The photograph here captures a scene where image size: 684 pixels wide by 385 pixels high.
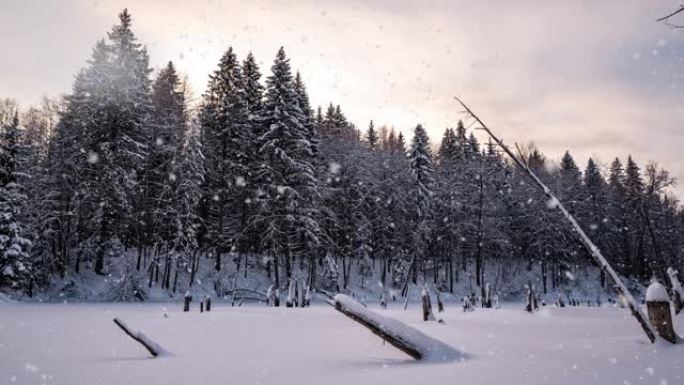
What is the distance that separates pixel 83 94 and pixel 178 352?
30.6m

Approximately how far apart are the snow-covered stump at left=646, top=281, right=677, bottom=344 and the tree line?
16.8 meters

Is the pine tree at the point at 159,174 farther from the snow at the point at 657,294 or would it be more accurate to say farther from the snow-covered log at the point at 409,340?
the snow at the point at 657,294

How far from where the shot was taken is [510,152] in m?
7.22

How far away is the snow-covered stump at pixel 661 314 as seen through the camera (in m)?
6.81

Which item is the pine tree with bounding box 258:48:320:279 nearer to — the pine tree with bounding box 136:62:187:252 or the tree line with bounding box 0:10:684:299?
the tree line with bounding box 0:10:684:299

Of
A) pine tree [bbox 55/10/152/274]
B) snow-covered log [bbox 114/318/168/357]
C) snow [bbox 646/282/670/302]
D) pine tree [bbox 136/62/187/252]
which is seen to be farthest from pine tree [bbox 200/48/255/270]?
snow [bbox 646/282/670/302]

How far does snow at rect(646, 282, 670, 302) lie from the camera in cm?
685

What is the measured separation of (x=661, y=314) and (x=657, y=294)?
279 millimetres

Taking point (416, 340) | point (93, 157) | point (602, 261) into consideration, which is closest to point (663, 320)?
point (602, 261)

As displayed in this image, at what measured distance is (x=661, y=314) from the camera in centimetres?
687

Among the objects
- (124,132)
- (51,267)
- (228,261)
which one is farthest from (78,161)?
(228,261)

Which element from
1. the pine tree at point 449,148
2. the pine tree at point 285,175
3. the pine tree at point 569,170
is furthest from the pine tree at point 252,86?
the pine tree at point 569,170

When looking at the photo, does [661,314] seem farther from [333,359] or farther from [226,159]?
[226,159]

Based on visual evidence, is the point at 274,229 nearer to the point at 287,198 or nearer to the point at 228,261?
the point at 287,198
